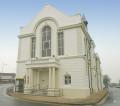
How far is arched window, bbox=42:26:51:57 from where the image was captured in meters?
26.4

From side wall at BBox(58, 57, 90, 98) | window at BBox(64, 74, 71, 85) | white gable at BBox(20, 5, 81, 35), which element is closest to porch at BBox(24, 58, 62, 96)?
side wall at BBox(58, 57, 90, 98)

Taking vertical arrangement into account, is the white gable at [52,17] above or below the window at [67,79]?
above

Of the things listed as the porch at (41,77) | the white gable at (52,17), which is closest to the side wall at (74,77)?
the porch at (41,77)

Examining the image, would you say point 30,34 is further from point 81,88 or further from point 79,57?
point 81,88

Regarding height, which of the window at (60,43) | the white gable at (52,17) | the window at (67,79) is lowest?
the window at (67,79)

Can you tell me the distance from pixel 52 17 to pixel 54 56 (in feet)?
22.7

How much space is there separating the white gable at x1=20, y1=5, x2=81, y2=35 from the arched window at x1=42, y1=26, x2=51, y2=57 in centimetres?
206

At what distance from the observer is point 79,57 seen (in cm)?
2317

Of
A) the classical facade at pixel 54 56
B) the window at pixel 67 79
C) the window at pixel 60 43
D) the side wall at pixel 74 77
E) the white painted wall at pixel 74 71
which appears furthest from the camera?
the window at pixel 60 43

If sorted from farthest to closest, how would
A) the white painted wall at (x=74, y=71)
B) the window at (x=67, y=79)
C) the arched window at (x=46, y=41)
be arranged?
the arched window at (x=46, y=41)
the window at (x=67, y=79)
the white painted wall at (x=74, y=71)

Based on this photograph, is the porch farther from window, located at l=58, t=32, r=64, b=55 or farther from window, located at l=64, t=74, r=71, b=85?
window, located at l=58, t=32, r=64, b=55

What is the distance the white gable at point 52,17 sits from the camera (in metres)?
25.3

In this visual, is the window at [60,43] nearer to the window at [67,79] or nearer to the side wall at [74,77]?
the side wall at [74,77]

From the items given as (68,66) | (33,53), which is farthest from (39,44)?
(68,66)
